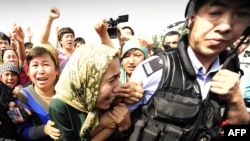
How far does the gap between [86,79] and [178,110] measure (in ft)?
1.71

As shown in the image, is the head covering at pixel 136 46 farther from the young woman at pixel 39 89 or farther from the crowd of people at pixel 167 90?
the crowd of people at pixel 167 90

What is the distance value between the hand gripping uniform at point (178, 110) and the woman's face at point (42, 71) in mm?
931

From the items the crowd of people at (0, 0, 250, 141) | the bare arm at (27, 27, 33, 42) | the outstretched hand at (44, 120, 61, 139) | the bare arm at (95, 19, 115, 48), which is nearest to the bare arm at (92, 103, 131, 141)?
the crowd of people at (0, 0, 250, 141)

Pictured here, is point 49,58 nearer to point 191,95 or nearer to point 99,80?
point 99,80

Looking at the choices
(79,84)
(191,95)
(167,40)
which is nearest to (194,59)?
(191,95)

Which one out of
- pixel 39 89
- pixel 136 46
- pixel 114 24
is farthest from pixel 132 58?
pixel 114 24

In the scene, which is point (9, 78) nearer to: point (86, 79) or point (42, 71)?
point (42, 71)

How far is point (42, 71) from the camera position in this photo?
83.3 inches

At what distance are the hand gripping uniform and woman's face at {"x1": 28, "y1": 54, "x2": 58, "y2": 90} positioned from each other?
0.93 meters

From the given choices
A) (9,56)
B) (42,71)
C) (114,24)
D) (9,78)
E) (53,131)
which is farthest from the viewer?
(114,24)

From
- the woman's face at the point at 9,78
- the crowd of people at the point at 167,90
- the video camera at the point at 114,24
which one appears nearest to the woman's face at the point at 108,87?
the crowd of people at the point at 167,90

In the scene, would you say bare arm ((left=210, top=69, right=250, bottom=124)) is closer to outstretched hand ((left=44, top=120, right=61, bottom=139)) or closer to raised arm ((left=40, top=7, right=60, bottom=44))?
outstretched hand ((left=44, top=120, right=61, bottom=139))

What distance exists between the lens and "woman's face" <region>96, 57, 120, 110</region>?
1530 mm

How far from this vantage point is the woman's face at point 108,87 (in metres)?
1.53
